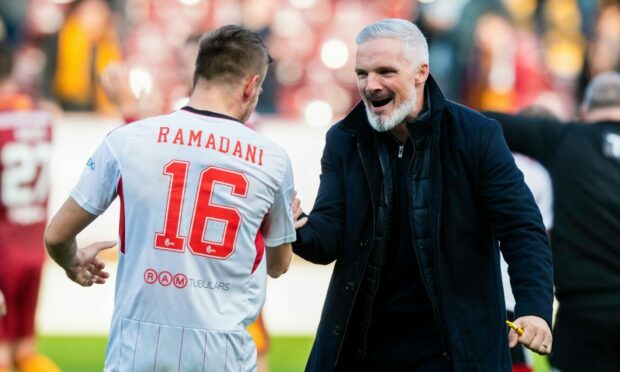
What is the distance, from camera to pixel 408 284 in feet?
16.0

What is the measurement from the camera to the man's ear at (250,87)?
4.53 meters

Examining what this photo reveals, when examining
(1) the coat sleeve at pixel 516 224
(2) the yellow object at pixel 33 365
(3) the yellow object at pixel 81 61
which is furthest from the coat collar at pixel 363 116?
(3) the yellow object at pixel 81 61

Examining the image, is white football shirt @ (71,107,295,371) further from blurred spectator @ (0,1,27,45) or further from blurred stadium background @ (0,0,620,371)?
blurred spectator @ (0,1,27,45)

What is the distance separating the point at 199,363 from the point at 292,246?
73 cm

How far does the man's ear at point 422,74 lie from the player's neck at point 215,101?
849 mm

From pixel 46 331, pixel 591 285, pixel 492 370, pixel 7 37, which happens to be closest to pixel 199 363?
pixel 492 370

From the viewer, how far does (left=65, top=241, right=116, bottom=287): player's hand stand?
466 cm

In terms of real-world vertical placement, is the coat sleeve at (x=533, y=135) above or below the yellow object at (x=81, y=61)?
below

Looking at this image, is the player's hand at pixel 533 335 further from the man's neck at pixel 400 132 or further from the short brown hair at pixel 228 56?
the short brown hair at pixel 228 56

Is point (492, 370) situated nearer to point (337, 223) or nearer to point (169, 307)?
point (337, 223)

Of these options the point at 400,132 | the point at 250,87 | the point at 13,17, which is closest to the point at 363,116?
the point at 400,132

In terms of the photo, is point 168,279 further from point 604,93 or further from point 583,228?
point 604,93

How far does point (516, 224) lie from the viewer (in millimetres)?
4777

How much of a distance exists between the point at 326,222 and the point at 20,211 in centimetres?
470
